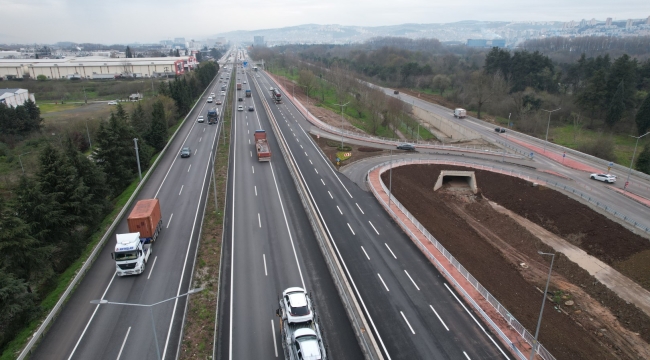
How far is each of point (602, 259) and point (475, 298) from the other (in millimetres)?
18692

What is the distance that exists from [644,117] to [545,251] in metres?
45.2

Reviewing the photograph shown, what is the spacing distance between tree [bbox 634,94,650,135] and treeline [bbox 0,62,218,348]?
252ft

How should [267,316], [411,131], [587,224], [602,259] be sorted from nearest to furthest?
[267,316] → [602,259] → [587,224] → [411,131]

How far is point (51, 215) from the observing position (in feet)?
90.7

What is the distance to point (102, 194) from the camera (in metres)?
35.1

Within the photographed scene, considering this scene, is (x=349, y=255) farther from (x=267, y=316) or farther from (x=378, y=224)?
(x=267, y=316)

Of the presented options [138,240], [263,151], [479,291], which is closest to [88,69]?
[263,151]

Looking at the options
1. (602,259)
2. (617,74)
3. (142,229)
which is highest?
(617,74)

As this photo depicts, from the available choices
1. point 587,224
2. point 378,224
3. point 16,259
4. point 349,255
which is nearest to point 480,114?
point 587,224

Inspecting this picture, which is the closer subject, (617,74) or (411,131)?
(617,74)

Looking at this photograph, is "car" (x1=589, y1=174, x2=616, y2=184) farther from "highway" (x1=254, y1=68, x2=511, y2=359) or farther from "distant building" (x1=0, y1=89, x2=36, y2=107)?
"distant building" (x1=0, y1=89, x2=36, y2=107)

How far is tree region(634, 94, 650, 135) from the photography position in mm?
62562

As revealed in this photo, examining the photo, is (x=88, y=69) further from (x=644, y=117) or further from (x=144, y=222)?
(x=644, y=117)

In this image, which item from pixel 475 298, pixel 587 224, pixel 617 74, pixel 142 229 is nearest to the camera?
pixel 475 298
